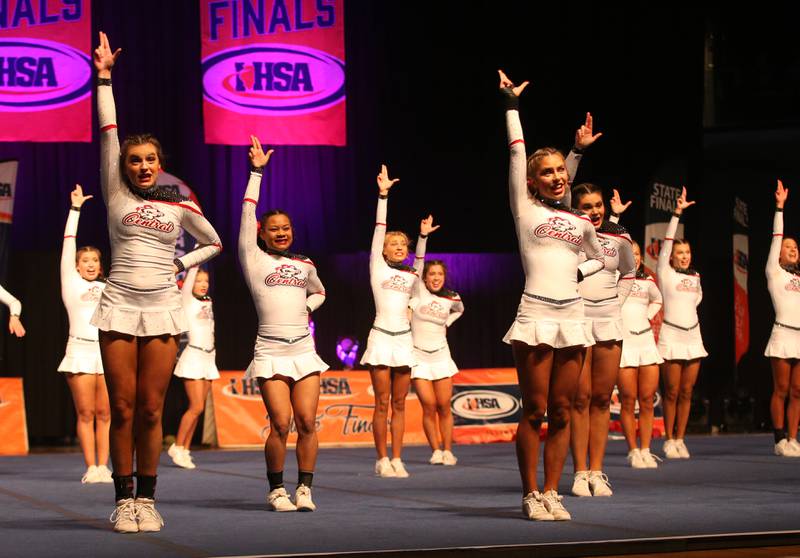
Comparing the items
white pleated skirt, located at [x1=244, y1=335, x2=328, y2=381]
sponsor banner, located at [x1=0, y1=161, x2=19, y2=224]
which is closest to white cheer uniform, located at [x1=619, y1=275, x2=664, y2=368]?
white pleated skirt, located at [x1=244, y1=335, x2=328, y2=381]

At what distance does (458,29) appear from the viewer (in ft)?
46.1

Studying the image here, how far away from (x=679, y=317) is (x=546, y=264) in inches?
185

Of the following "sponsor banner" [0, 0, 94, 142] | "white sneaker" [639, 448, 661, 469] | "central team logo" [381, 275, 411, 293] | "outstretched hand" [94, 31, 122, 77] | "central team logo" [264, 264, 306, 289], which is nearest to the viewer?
"outstretched hand" [94, 31, 122, 77]

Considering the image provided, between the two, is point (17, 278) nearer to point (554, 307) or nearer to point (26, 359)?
point (26, 359)

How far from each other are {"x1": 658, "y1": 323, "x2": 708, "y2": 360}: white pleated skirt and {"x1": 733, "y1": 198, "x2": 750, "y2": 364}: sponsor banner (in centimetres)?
456

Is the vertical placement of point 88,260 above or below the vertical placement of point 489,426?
above

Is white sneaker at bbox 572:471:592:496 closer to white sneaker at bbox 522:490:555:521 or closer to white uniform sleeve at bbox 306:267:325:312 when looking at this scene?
white sneaker at bbox 522:490:555:521

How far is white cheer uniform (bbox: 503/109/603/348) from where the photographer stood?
219 inches

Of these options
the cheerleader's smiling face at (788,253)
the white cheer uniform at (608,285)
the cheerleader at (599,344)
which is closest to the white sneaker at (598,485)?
the cheerleader at (599,344)

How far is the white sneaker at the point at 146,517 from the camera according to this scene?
521 cm

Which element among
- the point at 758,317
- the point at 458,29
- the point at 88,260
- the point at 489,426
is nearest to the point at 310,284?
the point at 88,260

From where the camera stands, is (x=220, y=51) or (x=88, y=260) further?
(x=220, y=51)

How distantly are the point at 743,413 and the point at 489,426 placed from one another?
3.70 metres

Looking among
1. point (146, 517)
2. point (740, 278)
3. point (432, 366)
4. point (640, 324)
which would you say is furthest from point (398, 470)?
point (740, 278)
